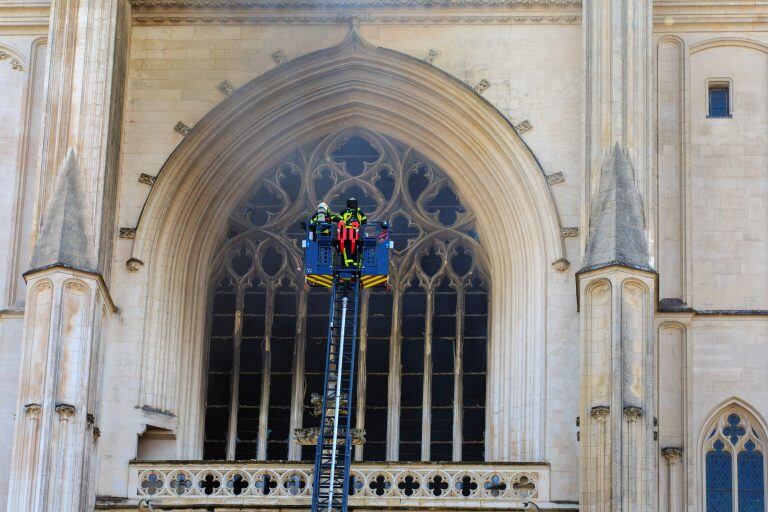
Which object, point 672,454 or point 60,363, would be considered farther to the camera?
point 672,454

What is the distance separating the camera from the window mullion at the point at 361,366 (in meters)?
37.0

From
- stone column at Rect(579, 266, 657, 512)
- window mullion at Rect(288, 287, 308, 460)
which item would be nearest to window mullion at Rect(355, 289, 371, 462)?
window mullion at Rect(288, 287, 308, 460)

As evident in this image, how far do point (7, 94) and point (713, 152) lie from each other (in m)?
9.82

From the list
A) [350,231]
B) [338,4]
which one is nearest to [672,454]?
[350,231]

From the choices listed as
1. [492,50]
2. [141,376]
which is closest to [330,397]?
[141,376]

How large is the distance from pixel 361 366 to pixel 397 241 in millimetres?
1893

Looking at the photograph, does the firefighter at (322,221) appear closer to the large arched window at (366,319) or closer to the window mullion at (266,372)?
the large arched window at (366,319)

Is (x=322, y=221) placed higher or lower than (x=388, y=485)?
higher

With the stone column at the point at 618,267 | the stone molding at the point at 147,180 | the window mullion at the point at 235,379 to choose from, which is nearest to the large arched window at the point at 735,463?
the stone column at the point at 618,267

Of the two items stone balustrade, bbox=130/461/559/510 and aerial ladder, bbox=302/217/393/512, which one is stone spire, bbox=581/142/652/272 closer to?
aerial ladder, bbox=302/217/393/512

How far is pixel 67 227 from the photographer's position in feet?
115

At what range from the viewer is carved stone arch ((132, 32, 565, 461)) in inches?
1428

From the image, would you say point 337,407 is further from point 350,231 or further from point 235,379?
point 235,379

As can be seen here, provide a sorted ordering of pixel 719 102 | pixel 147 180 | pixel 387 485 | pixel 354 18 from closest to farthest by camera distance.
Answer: pixel 387 485
pixel 147 180
pixel 719 102
pixel 354 18
